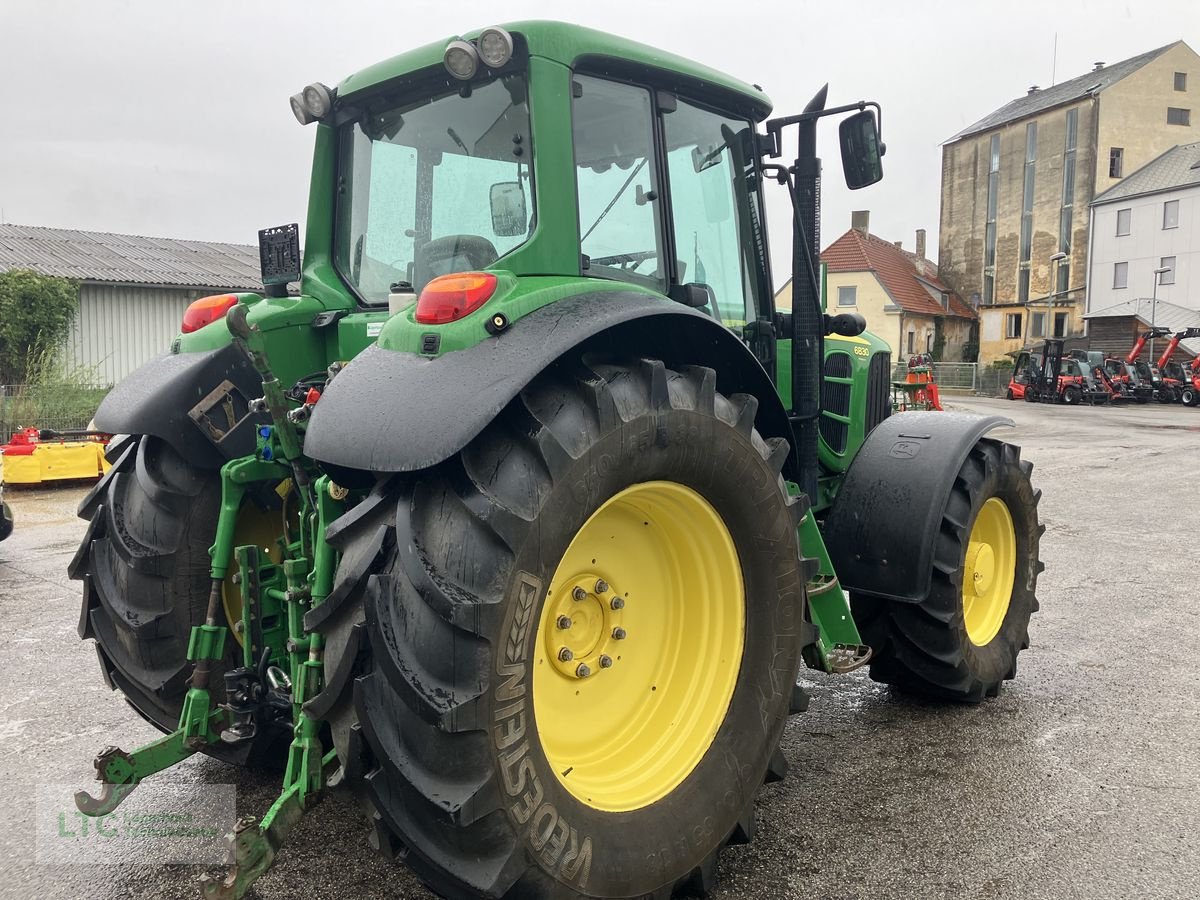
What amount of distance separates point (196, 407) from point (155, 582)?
596 millimetres

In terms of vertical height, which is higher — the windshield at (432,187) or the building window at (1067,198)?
the building window at (1067,198)

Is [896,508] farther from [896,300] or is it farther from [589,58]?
[896,300]

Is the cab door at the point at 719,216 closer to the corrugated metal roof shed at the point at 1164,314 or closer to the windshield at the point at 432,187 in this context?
the windshield at the point at 432,187

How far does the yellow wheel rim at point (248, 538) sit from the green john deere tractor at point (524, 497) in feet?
0.06

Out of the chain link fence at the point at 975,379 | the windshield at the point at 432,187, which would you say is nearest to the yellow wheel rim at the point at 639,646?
the windshield at the point at 432,187

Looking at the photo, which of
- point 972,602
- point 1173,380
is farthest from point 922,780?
point 1173,380

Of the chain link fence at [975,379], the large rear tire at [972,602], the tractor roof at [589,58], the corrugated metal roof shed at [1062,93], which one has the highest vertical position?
the corrugated metal roof shed at [1062,93]

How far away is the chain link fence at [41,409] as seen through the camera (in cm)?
1370

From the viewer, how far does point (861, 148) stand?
3.58 meters

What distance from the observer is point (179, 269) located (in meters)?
22.7

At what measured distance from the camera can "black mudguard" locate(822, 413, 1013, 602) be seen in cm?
373

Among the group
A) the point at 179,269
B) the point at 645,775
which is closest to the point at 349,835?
the point at 645,775

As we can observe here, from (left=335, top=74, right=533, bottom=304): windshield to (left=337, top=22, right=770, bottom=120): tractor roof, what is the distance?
111 mm

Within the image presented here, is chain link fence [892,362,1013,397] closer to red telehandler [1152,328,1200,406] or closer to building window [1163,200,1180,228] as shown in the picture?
red telehandler [1152,328,1200,406]
